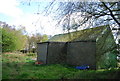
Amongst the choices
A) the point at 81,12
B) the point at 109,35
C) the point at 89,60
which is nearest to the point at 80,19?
the point at 81,12

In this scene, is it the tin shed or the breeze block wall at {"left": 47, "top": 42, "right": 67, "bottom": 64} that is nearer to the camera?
the tin shed

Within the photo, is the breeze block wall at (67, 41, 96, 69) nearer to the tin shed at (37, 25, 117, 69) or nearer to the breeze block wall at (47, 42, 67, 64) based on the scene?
the tin shed at (37, 25, 117, 69)

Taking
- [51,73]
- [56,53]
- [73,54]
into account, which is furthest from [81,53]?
[51,73]

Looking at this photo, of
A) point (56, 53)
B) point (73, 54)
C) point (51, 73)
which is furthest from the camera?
point (56, 53)

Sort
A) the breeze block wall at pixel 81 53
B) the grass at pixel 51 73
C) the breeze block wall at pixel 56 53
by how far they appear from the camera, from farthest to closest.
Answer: the breeze block wall at pixel 56 53
the breeze block wall at pixel 81 53
the grass at pixel 51 73

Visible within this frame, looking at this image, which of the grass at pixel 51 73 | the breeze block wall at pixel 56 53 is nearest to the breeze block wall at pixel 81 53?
the breeze block wall at pixel 56 53

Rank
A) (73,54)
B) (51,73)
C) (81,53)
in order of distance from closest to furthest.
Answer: (51,73) < (81,53) < (73,54)

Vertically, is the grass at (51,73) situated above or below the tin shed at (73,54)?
below

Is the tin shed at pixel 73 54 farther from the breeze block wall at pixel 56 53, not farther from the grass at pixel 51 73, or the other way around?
the grass at pixel 51 73

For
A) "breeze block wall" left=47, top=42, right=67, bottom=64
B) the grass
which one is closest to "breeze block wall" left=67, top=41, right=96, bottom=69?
"breeze block wall" left=47, top=42, right=67, bottom=64

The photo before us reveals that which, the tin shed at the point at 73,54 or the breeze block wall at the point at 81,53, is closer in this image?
the tin shed at the point at 73,54

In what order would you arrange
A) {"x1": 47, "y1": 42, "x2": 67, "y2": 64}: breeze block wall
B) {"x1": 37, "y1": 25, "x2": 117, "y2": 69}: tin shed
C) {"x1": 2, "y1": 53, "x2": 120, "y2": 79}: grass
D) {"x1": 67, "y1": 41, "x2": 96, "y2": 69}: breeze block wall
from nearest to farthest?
{"x1": 2, "y1": 53, "x2": 120, "y2": 79}: grass < {"x1": 37, "y1": 25, "x2": 117, "y2": 69}: tin shed < {"x1": 67, "y1": 41, "x2": 96, "y2": 69}: breeze block wall < {"x1": 47, "y1": 42, "x2": 67, "y2": 64}: breeze block wall

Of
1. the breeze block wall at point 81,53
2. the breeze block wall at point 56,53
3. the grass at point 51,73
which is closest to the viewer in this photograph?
the grass at point 51,73

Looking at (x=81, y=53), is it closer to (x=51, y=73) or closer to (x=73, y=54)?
(x=73, y=54)
